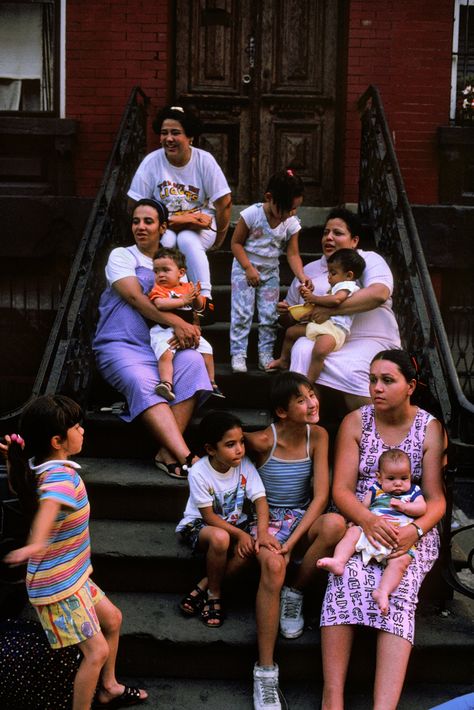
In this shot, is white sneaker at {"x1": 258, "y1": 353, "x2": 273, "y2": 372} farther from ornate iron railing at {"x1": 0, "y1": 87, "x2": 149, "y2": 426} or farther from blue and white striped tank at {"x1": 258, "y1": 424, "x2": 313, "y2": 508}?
blue and white striped tank at {"x1": 258, "y1": 424, "x2": 313, "y2": 508}

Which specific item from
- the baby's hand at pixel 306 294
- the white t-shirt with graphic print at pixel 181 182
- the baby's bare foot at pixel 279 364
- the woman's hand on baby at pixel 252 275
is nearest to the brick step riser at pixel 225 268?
the white t-shirt with graphic print at pixel 181 182

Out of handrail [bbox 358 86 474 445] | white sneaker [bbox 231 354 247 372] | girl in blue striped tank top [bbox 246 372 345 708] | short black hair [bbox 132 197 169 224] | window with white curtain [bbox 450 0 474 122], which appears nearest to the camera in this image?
girl in blue striped tank top [bbox 246 372 345 708]

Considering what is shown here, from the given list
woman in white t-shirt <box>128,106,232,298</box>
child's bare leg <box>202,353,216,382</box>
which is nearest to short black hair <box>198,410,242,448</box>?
child's bare leg <box>202,353,216,382</box>

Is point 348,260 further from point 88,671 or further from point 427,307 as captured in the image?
point 88,671

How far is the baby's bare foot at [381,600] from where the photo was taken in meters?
3.38

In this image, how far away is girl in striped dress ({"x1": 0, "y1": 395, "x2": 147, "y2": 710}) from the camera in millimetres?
3143

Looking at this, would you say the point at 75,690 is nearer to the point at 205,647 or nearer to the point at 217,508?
the point at 205,647

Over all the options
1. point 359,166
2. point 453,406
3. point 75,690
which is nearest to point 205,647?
point 75,690

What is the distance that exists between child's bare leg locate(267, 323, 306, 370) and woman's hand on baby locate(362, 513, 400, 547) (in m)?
1.62

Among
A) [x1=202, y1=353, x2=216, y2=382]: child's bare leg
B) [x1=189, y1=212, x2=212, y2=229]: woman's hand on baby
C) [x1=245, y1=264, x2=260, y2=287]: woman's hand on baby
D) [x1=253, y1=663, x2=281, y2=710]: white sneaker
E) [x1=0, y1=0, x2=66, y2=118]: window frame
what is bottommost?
[x1=253, y1=663, x2=281, y2=710]: white sneaker

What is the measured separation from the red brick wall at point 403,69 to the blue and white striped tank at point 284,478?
4.30 m

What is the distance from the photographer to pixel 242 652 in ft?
12.3

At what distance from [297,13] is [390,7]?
2.98 ft

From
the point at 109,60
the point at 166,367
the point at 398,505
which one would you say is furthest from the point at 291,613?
the point at 109,60
